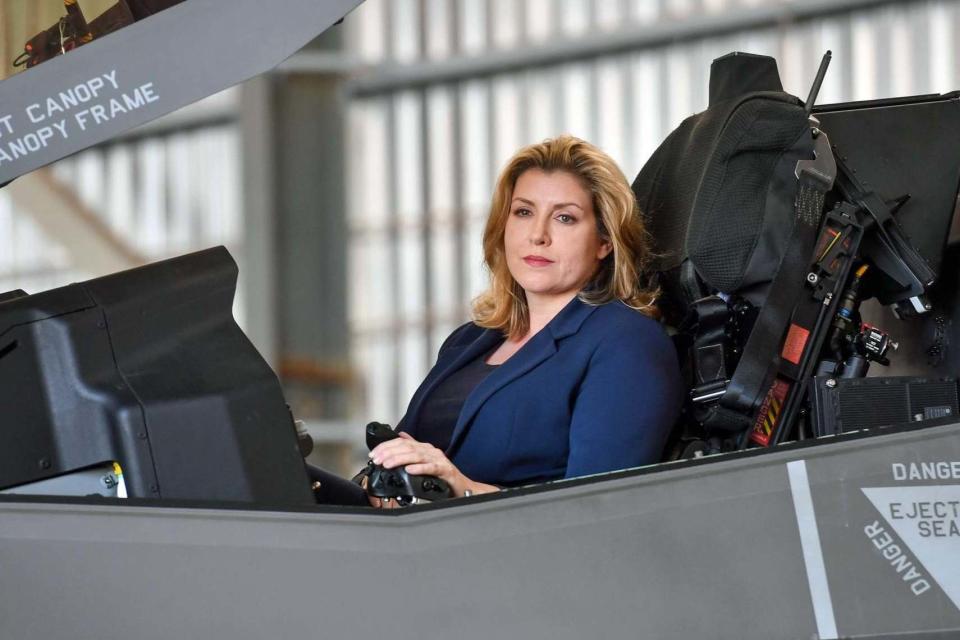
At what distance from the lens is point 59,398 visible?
1884mm

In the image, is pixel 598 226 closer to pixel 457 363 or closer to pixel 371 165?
pixel 457 363

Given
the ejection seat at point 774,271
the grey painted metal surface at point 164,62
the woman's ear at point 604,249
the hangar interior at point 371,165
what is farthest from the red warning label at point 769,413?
the hangar interior at point 371,165

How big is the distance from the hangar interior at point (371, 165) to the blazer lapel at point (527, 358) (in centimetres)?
575

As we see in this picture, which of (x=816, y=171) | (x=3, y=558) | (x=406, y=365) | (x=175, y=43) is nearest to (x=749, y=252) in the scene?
(x=816, y=171)

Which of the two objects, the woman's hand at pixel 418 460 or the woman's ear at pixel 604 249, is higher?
the woman's ear at pixel 604 249

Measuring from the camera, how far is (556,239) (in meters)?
2.56

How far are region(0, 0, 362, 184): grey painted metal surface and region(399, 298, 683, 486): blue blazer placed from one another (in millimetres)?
826

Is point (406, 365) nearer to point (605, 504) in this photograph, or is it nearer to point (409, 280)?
point (409, 280)

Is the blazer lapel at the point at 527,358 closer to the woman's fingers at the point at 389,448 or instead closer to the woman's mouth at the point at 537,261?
Result: the woman's mouth at the point at 537,261

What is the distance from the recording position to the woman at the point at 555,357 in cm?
231

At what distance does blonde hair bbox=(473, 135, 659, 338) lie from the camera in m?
2.52

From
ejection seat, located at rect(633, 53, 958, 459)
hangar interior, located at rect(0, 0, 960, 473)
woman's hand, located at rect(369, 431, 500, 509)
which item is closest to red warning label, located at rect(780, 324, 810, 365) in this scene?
ejection seat, located at rect(633, 53, 958, 459)

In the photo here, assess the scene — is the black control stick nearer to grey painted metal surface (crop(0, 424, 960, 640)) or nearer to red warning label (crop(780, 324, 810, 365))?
grey painted metal surface (crop(0, 424, 960, 640))

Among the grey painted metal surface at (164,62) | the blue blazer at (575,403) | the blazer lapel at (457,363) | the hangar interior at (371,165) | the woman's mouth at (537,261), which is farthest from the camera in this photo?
the hangar interior at (371,165)
